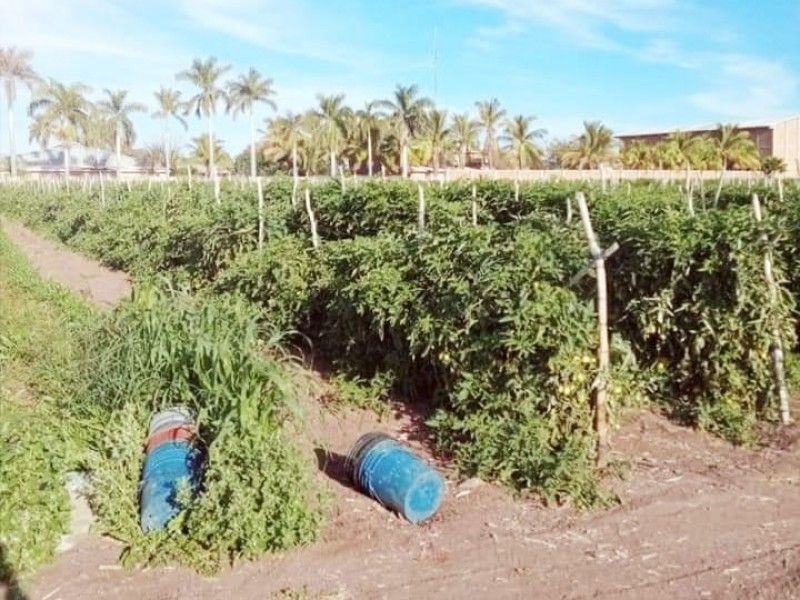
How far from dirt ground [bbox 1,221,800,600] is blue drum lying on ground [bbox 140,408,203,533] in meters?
0.27

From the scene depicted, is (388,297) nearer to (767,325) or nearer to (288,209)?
(767,325)

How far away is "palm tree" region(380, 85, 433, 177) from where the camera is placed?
2032 inches

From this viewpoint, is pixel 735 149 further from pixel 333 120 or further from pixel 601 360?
pixel 601 360

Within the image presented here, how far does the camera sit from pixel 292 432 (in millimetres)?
5145

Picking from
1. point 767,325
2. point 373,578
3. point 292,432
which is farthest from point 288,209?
point 373,578

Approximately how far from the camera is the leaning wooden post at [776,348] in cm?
549

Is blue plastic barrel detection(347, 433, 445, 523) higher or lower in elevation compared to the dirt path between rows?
lower

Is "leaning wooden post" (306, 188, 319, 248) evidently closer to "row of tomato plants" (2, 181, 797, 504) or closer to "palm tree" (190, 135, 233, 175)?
"row of tomato plants" (2, 181, 797, 504)

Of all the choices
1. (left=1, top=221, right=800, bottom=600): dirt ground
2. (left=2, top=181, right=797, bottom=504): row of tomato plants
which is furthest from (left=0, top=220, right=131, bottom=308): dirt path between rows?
(left=1, top=221, right=800, bottom=600): dirt ground

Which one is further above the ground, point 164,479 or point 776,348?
point 776,348

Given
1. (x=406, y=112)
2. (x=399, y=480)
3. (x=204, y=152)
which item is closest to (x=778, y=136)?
(x=406, y=112)

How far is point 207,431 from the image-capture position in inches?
175

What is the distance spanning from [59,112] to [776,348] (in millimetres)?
53140

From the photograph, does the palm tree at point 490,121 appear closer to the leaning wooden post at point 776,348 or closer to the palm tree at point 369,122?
the palm tree at point 369,122
